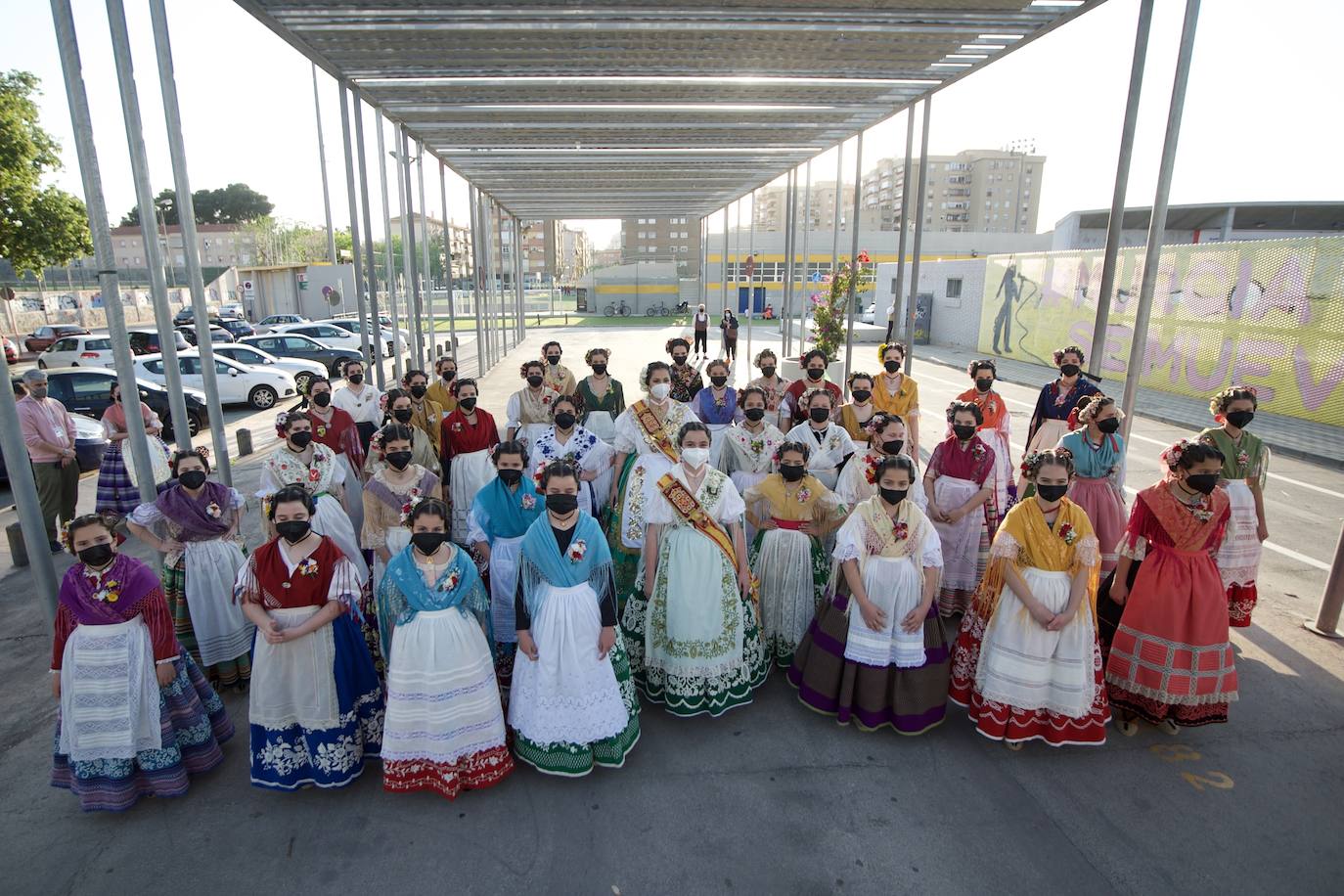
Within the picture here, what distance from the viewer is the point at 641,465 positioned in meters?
5.40

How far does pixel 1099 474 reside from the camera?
5195mm

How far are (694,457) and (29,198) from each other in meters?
22.4

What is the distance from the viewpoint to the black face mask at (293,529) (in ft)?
11.7

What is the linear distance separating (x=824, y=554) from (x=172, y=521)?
4297mm

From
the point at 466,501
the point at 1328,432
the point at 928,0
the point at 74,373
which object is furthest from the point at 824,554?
the point at 74,373

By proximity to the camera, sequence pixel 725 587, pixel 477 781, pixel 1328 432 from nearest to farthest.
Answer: pixel 477 781
pixel 725 587
pixel 1328 432

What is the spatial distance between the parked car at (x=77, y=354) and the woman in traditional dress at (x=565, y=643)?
62.4 ft

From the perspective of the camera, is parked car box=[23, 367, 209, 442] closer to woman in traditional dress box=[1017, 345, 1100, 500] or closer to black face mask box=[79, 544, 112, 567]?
black face mask box=[79, 544, 112, 567]

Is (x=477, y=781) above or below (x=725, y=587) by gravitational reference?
below

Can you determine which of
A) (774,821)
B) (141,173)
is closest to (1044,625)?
(774,821)

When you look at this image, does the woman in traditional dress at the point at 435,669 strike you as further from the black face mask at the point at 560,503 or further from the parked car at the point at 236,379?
the parked car at the point at 236,379

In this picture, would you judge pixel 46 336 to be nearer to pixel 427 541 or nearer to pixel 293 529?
pixel 293 529

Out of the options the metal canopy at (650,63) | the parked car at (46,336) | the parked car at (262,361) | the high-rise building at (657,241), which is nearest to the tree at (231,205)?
the high-rise building at (657,241)

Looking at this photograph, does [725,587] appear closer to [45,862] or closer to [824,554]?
[824,554]
